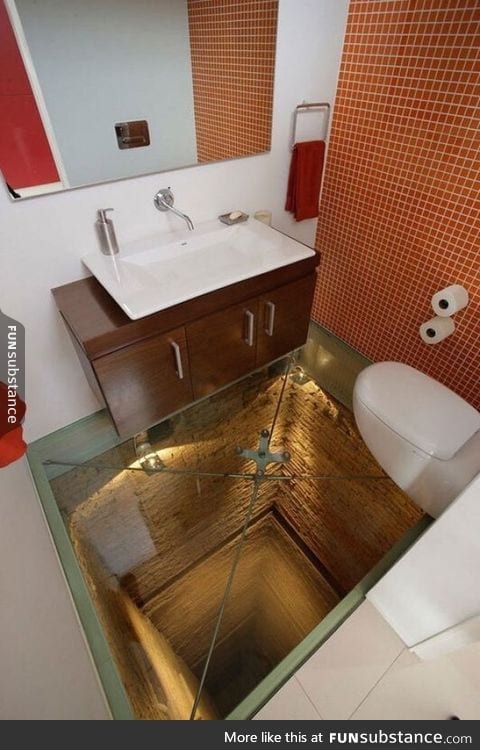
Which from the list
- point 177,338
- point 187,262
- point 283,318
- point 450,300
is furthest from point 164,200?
point 450,300

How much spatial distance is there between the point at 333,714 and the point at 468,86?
204 centimetres

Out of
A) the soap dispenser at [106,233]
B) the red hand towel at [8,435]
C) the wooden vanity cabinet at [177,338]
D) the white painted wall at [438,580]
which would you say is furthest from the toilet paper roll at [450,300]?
the red hand towel at [8,435]

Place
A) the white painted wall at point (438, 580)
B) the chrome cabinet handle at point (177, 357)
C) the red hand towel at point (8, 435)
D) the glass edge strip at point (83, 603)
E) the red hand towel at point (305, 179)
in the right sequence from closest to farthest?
the white painted wall at point (438, 580) < the glass edge strip at point (83, 603) < the red hand towel at point (8, 435) < the chrome cabinet handle at point (177, 357) < the red hand towel at point (305, 179)

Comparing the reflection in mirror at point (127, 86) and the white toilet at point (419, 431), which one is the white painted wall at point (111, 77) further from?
the white toilet at point (419, 431)

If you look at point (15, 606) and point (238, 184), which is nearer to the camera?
point (15, 606)

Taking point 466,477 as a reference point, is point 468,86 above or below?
above

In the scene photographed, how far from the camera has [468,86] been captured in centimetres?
123

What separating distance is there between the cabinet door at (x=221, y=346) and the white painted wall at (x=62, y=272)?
0.45 m

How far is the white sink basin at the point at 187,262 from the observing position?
4.10 feet

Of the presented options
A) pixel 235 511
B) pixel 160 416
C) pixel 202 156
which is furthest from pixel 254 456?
pixel 202 156

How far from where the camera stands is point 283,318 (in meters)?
1.71

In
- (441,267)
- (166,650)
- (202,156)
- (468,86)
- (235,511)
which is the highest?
(468,86)

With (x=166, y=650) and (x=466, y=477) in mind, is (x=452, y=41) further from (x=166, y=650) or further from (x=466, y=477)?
(x=166, y=650)
